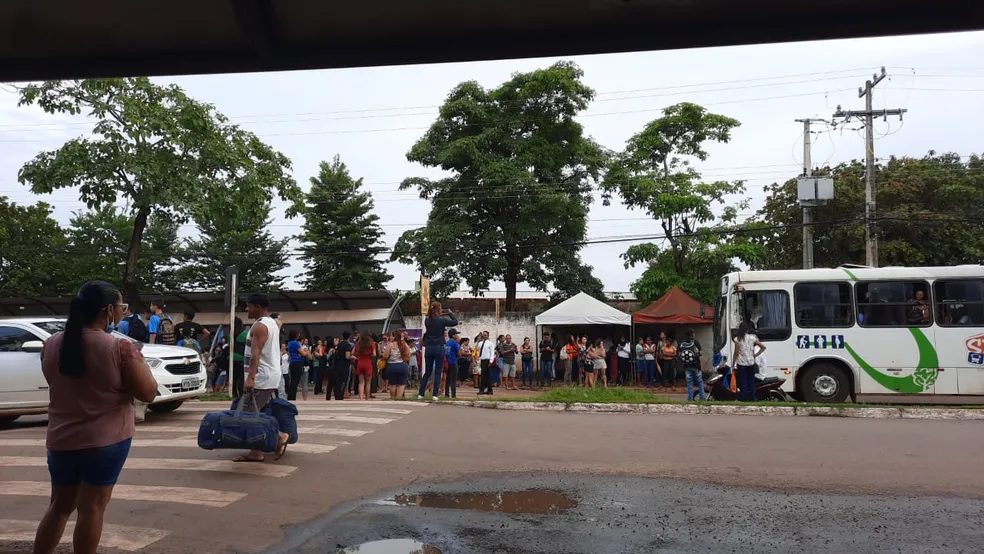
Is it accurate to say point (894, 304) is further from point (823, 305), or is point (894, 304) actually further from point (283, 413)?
point (283, 413)

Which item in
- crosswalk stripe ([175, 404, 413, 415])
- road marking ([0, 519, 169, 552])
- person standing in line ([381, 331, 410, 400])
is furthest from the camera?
person standing in line ([381, 331, 410, 400])

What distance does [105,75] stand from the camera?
20.7 feet

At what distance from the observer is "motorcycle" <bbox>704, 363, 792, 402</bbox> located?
15481 millimetres

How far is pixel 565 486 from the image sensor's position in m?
7.11

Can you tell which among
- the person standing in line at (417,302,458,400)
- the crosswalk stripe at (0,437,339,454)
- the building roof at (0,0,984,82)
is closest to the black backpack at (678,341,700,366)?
the person standing in line at (417,302,458,400)

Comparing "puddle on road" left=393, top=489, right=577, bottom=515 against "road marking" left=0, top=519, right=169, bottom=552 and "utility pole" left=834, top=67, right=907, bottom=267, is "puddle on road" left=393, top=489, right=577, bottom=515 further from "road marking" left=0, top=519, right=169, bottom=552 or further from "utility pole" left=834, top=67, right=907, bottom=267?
"utility pole" left=834, top=67, right=907, bottom=267

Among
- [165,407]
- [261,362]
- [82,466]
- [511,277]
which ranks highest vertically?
[511,277]

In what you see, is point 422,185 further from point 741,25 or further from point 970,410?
point 741,25

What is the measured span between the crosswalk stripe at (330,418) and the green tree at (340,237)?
87.3 feet

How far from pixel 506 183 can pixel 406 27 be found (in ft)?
75.0

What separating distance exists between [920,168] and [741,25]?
31146 mm

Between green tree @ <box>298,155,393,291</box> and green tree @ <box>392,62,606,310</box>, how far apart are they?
9.17 meters

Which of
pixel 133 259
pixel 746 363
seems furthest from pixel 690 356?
pixel 133 259

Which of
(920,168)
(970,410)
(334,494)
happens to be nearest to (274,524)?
(334,494)
